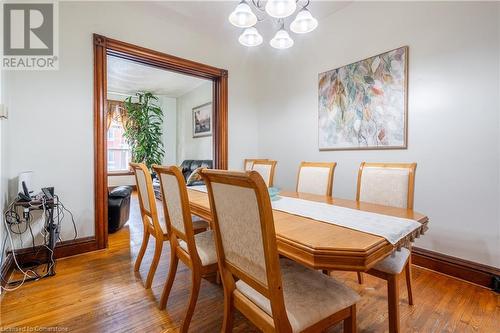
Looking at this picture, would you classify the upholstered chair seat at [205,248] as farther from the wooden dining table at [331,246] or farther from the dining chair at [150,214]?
the wooden dining table at [331,246]

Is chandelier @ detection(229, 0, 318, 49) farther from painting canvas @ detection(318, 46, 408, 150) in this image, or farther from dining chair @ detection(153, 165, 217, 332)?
dining chair @ detection(153, 165, 217, 332)

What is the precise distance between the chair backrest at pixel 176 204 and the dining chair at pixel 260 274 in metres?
0.29

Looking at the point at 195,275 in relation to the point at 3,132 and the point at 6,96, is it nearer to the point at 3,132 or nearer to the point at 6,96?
the point at 3,132

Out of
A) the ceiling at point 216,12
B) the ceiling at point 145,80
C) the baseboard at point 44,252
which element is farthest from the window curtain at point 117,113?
the baseboard at point 44,252

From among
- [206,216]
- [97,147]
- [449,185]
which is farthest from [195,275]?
[449,185]

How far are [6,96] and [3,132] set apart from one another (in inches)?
13.3

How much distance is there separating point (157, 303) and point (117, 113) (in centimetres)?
580

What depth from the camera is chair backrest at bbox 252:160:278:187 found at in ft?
8.15

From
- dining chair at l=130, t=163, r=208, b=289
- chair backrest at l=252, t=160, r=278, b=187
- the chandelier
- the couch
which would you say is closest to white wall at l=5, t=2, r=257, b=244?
the couch

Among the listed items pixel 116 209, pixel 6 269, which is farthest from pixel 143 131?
pixel 6 269

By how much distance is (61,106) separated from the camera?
7.42 feet

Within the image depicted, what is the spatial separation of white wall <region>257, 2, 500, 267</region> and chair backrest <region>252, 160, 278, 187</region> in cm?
80

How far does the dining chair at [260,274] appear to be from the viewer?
0.76m

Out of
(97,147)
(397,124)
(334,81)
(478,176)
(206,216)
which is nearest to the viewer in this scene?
(206,216)
